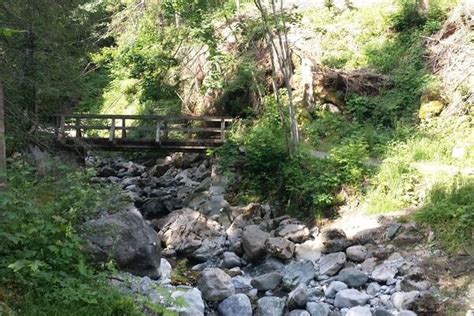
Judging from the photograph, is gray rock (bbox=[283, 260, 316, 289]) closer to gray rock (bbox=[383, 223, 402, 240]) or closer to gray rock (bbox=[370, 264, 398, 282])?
gray rock (bbox=[370, 264, 398, 282])

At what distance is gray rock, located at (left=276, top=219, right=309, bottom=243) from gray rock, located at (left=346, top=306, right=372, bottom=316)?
289 centimetres

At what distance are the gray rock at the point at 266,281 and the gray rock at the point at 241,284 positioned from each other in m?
0.11

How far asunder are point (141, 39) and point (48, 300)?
50.5 feet

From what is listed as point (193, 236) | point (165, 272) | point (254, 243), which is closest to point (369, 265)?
point (254, 243)

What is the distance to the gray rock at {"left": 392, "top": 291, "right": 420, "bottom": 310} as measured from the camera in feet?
22.9

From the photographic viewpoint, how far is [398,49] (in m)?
15.9

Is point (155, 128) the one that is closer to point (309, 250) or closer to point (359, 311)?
point (309, 250)

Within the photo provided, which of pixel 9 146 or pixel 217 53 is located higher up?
pixel 217 53

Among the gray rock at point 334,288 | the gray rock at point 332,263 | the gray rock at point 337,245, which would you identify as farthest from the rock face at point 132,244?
the gray rock at point 337,245

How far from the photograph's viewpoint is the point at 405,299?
707cm

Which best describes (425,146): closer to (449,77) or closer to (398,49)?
(449,77)

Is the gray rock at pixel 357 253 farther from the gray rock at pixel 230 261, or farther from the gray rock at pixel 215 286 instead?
the gray rock at pixel 215 286

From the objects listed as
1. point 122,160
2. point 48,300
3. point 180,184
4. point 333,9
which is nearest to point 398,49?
point 333,9

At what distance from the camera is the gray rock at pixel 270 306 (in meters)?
7.38
